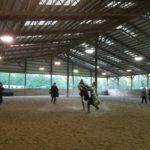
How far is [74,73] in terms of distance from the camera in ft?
154

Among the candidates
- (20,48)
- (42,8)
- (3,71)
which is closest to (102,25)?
(42,8)

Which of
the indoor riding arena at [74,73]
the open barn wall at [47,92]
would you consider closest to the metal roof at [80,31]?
the indoor riding arena at [74,73]

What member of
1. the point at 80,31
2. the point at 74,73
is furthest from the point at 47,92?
the point at 80,31

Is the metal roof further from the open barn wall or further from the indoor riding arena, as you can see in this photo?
the open barn wall

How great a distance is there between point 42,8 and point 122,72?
32996 mm

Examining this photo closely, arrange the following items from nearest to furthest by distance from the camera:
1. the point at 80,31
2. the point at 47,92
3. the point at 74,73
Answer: the point at 80,31 < the point at 47,92 < the point at 74,73

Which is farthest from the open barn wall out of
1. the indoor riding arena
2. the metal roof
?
the metal roof

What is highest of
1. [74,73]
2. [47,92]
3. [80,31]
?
[80,31]

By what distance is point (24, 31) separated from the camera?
18156 mm

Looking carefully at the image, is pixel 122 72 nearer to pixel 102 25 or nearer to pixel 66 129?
pixel 102 25

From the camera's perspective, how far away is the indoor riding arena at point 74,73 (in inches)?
318

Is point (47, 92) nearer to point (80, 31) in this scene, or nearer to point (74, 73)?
point (74, 73)

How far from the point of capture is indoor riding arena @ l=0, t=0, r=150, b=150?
26.5 ft

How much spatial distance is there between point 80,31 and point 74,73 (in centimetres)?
2704
